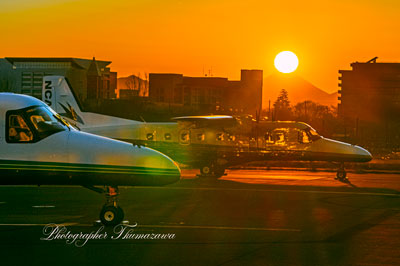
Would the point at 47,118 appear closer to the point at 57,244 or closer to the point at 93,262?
the point at 57,244

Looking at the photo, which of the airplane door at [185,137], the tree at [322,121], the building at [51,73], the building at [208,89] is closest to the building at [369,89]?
the tree at [322,121]

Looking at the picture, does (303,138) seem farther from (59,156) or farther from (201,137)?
(59,156)

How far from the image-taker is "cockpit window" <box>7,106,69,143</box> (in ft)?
40.6

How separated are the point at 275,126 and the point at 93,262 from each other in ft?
61.2

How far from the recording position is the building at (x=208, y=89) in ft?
436

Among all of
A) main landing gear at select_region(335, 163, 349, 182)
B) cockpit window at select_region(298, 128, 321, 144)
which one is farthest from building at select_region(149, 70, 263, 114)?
main landing gear at select_region(335, 163, 349, 182)

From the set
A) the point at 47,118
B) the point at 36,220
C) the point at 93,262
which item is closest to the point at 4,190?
the point at 36,220

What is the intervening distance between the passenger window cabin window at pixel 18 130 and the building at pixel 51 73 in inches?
3691

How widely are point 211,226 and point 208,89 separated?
399ft

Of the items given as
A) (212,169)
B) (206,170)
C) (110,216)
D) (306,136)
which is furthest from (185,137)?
(110,216)

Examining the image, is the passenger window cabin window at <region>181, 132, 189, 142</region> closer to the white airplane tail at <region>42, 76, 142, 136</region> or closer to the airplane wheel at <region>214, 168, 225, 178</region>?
the airplane wheel at <region>214, 168, 225, 178</region>

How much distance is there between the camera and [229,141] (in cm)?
2805

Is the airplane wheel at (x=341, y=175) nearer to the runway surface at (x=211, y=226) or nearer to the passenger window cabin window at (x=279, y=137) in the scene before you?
the passenger window cabin window at (x=279, y=137)

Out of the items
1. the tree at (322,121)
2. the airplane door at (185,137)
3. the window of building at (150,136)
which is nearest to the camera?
the airplane door at (185,137)
